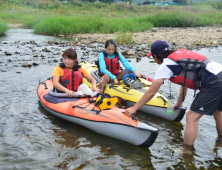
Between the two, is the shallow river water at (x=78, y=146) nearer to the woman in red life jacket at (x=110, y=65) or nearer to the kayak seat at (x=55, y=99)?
the kayak seat at (x=55, y=99)

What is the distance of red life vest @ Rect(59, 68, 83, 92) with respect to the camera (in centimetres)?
495

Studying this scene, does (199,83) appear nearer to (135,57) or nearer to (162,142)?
(162,142)

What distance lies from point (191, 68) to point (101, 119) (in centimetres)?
161

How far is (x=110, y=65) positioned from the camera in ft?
20.6

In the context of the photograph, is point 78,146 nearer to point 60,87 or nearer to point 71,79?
point 60,87

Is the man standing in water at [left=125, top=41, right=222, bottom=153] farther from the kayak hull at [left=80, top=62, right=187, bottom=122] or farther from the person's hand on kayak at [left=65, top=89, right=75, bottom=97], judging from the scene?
the person's hand on kayak at [left=65, top=89, right=75, bottom=97]

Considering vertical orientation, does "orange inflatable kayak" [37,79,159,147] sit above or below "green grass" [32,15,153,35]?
below

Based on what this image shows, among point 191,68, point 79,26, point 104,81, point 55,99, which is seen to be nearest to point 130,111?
point 191,68

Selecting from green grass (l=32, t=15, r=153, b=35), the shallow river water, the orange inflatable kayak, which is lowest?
the shallow river water

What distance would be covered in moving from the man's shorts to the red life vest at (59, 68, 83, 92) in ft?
7.97

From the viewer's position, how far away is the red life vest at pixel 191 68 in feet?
10.6

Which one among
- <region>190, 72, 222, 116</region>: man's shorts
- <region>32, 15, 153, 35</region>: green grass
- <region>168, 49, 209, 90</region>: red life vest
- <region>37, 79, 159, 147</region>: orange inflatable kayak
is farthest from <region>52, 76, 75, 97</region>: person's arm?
<region>32, 15, 153, 35</region>: green grass

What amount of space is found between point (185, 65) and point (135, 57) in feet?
26.2

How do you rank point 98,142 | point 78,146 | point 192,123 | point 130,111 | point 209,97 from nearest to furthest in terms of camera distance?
point 209,97 → point 192,123 → point 130,111 → point 78,146 → point 98,142
